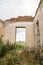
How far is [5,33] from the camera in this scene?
47.1 ft

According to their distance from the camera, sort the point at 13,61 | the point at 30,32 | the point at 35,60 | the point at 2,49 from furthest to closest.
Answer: the point at 30,32 → the point at 2,49 → the point at 35,60 → the point at 13,61

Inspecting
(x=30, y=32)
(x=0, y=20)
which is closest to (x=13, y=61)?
(x=30, y=32)

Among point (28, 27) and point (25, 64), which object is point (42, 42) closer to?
point (25, 64)

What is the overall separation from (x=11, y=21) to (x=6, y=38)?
1.48 meters

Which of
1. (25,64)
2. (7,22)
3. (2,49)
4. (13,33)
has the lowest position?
(25,64)

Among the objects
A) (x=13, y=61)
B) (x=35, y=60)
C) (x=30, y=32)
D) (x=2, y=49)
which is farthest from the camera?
(x=30, y=32)

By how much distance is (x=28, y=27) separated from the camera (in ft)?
46.1

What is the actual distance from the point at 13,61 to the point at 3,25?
7114 mm

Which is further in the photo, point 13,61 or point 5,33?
point 5,33

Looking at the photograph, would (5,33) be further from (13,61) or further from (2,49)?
(13,61)

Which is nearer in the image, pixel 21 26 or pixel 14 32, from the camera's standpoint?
pixel 14 32

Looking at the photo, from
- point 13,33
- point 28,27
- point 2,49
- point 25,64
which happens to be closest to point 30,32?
point 28,27

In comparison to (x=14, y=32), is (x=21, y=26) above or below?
above

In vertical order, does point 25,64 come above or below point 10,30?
below
